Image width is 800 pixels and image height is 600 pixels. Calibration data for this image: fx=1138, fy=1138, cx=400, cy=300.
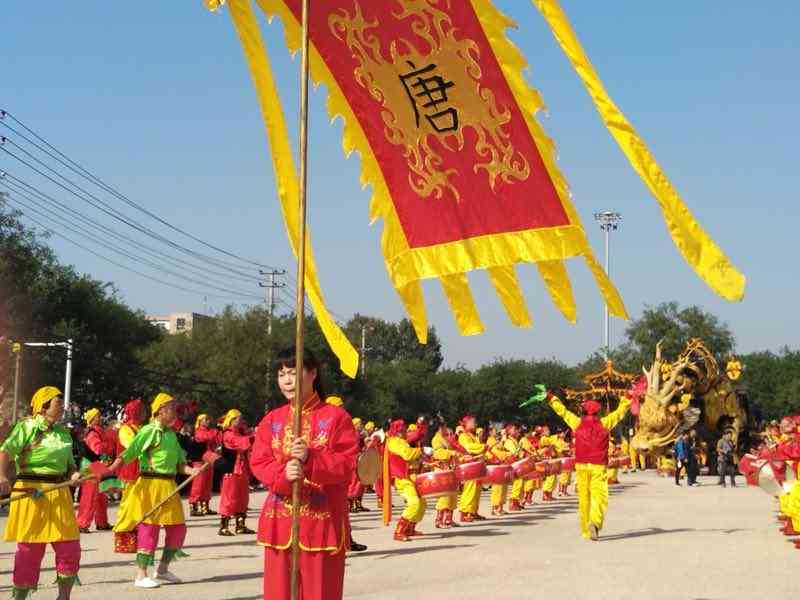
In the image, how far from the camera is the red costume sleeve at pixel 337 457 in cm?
615

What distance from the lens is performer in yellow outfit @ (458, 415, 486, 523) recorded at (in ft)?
64.3

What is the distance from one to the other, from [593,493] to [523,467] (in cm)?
724

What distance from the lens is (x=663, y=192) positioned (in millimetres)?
5535

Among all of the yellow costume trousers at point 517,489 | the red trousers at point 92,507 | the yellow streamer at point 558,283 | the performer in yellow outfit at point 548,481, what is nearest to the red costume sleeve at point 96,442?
the red trousers at point 92,507

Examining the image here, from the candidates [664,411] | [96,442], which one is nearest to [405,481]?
[96,442]

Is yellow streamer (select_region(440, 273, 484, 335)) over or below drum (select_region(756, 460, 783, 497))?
over

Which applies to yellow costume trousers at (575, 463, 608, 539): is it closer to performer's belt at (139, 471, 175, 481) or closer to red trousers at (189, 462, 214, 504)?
performer's belt at (139, 471, 175, 481)

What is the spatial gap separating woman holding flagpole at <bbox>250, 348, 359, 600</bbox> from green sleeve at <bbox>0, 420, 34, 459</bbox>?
352cm

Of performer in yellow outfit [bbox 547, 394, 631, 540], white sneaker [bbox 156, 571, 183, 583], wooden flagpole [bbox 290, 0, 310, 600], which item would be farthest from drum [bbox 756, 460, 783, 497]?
wooden flagpole [bbox 290, 0, 310, 600]

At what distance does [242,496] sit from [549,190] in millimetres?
12150

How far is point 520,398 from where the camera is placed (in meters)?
90.0

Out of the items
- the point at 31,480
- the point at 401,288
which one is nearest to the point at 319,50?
the point at 401,288

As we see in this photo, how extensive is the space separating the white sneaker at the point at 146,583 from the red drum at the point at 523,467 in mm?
12355

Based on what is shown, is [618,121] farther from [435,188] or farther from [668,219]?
[435,188]
